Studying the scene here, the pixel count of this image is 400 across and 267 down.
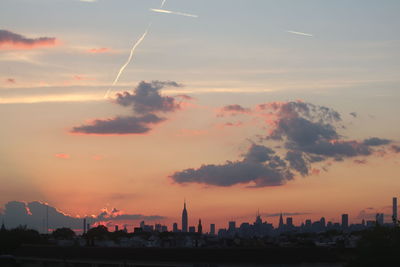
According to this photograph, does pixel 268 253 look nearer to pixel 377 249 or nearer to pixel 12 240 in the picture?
pixel 377 249

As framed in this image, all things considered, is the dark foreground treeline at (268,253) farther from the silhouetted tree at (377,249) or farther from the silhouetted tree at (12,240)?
the silhouetted tree at (12,240)

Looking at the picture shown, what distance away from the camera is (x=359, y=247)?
286ft

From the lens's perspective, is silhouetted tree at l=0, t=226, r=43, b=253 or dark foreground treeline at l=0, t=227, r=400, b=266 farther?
silhouetted tree at l=0, t=226, r=43, b=253

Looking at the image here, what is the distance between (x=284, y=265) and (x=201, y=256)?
43.7 ft

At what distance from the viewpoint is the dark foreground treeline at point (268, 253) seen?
84312 mm

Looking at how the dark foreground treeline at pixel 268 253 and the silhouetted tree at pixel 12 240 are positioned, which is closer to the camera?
the dark foreground treeline at pixel 268 253

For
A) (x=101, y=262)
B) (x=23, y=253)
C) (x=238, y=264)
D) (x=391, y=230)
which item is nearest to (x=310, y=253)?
(x=238, y=264)

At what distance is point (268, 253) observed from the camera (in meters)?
104

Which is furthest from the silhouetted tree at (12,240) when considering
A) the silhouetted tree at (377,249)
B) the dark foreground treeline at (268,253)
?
the silhouetted tree at (377,249)

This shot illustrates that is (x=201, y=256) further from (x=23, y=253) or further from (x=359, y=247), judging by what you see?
(x=23, y=253)

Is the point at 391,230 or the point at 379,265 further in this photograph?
the point at 391,230

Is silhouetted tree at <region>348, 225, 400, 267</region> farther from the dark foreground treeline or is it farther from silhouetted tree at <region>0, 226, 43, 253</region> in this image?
silhouetted tree at <region>0, 226, 43, 253</region>

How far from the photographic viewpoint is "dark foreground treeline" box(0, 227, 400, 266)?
8431 centimetres

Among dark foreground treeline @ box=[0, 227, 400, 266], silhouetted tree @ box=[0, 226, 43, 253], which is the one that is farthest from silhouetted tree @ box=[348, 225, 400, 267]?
silhouetted tree @ box=[0, 226, 43, 253]
